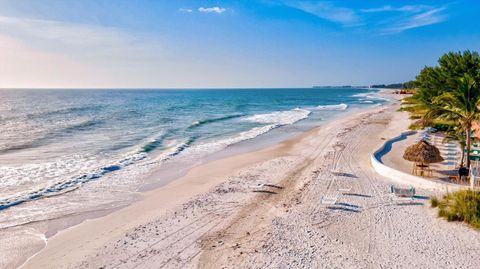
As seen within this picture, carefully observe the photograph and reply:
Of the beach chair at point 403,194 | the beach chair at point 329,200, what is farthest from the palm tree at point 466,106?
the beach chair at point 329,200

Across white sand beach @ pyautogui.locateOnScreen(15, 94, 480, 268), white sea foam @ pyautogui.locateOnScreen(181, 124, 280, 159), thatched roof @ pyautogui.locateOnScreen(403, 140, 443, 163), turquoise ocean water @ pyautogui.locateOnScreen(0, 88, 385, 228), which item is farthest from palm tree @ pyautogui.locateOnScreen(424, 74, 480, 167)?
white sea foam @ pyautogui.locateOnScreen(181, 124, 280, 159)

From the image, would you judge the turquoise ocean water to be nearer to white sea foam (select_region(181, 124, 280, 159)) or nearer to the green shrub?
white sea foam (select_region(181, 124, 280, 159))

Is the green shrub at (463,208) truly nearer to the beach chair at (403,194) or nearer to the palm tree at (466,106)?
the beach chair at (403,194)

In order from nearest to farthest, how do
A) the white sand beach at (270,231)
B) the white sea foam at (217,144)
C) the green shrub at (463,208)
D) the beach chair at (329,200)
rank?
1. the white sand beach at (270,231)
2. the green shrub at (463,208)
3. the beach chair at (329,200)
4. the white sea foam at (217,144)

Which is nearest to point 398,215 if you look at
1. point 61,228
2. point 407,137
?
point 61,228

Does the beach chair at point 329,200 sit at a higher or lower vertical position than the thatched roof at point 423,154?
lower

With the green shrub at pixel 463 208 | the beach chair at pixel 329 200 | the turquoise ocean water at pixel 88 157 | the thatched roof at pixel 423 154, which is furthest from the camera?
the thatched roof at pixel 423 154

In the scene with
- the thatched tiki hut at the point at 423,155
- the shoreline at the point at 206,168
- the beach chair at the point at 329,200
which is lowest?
the shoreline at the point at 206,168

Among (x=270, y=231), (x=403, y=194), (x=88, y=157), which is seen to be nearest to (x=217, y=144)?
(x=88, y=157)
